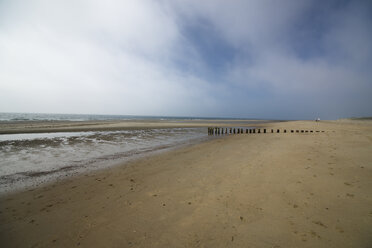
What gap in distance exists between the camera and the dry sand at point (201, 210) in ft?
10.4

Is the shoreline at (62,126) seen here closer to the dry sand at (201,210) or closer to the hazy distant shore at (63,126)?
the hazy distant shore at (63,126)

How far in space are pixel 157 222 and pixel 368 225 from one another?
466cm

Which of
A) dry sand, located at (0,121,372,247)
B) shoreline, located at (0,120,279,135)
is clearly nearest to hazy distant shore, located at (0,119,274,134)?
shoreline, located at (0,120,279,135)

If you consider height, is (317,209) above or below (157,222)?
above

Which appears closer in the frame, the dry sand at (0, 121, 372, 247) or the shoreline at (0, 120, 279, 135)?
the dry sand at (0, 121, 372, 247)

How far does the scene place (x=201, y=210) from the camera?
4.12 metres

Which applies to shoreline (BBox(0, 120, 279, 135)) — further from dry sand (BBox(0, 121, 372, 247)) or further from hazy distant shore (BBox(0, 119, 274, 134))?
dry sand (BBox(0, 121, 372, 247))

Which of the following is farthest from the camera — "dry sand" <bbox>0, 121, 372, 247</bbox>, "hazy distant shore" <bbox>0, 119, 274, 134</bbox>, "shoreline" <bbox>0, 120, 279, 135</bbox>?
"hazy distant shore" <bbox>0, 119, 274, 134</bbox>

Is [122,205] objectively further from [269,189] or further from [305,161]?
[305,161]

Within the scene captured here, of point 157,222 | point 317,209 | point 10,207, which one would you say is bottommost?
point 10,207

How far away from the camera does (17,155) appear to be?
1036cm

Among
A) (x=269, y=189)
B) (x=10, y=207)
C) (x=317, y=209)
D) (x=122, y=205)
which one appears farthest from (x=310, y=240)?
(x=10, y=207)

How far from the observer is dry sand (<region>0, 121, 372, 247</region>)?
3170mm

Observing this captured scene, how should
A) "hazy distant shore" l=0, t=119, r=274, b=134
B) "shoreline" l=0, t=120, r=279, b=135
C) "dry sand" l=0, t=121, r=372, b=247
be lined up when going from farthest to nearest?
"hazy distant shore" l=0, t=119, r=274, b=134 → "shoreline" l=0, t=120, r=279, b=135 → "dry sand" l=0, t=121, r=372, b=247
